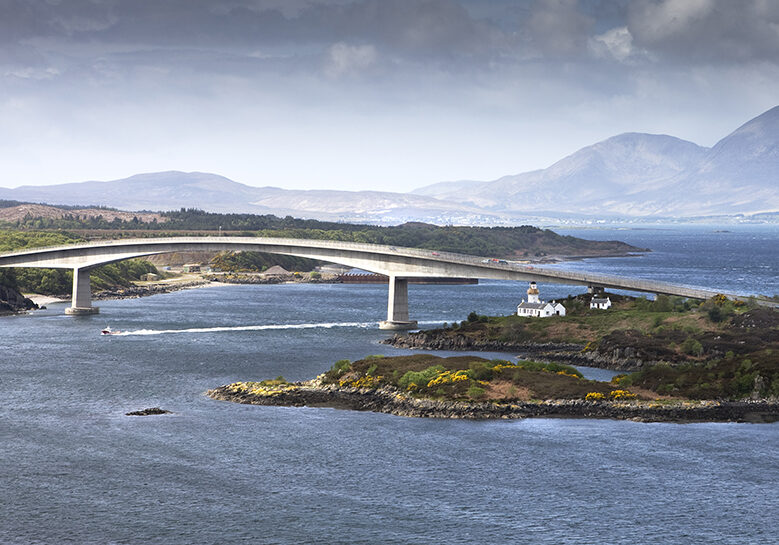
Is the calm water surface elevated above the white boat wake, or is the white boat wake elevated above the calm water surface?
the white boat wake

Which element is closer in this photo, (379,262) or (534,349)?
(534,349)

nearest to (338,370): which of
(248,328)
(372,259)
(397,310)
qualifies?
(397,310)

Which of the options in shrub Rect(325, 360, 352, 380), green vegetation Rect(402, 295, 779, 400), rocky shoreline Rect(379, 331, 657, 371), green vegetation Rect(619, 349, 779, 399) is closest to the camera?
green vegetation Rect(619, 349, 779, 399)

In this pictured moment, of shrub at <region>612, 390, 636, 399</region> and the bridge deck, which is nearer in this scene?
shrub at <region>612, 390, 636, 399</region>

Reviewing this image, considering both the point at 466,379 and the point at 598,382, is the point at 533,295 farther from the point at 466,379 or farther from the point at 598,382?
the point at 466,379

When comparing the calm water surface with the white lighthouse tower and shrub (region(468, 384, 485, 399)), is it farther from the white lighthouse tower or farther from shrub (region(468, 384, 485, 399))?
the white lighthouse tower

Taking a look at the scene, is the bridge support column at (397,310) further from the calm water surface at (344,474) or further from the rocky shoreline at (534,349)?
the calm water surface at (344,474)

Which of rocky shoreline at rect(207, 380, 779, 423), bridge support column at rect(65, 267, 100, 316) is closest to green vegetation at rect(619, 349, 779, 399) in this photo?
rocky shoreline at rect(207, 380, 779, 423)
